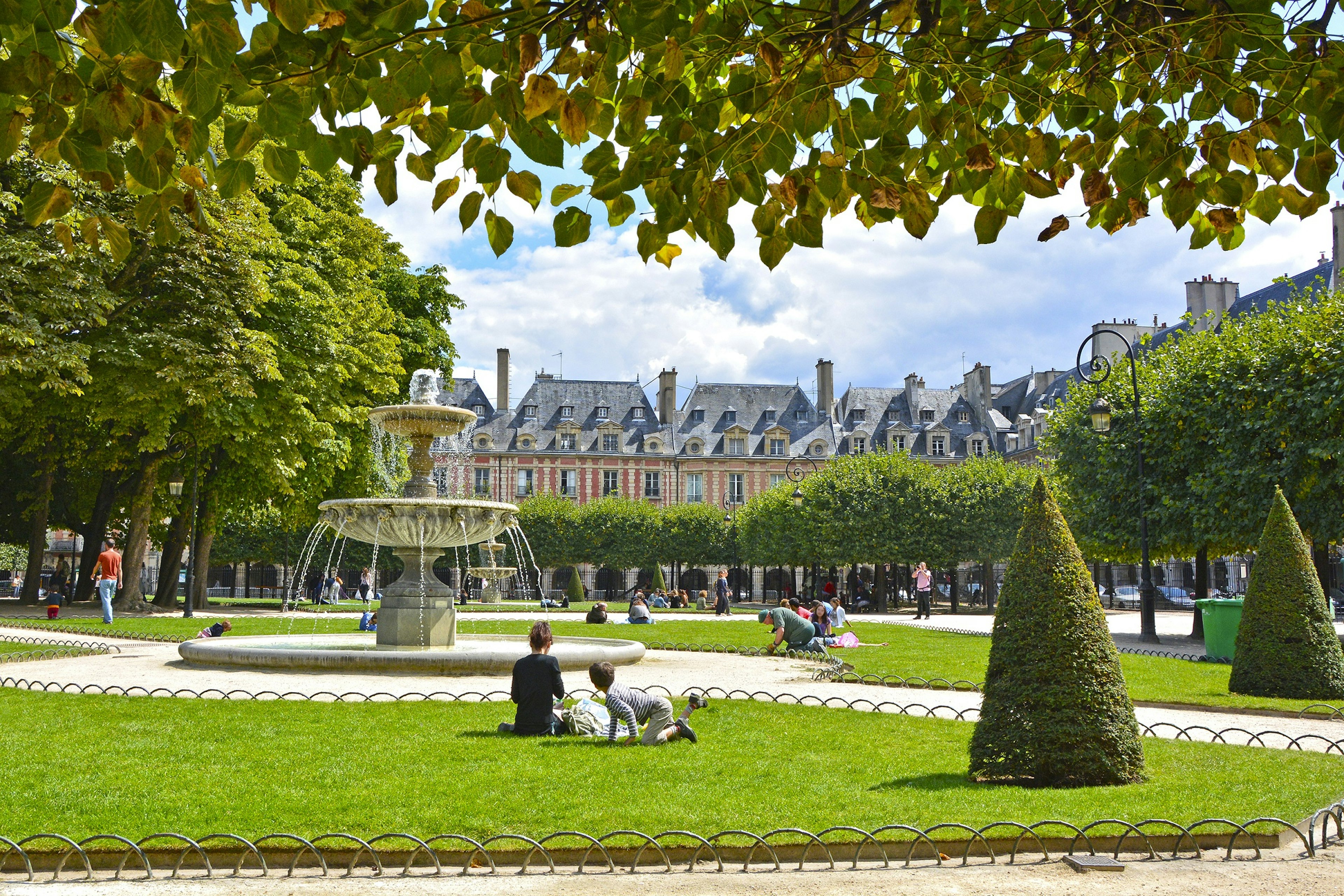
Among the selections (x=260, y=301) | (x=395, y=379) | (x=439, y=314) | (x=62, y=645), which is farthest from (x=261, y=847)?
(x=439, y=314)

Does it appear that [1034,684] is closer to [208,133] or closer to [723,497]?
Answer: [208,133]

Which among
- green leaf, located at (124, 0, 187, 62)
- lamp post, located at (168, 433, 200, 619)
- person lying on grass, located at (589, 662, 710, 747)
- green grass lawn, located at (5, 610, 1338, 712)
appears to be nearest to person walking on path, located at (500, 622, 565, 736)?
person lying on grass, located at (589, 662, 710, 747)

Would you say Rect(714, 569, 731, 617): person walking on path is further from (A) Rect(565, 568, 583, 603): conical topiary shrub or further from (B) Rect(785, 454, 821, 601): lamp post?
(A) Rect(565, 568, 583, 603): conical topiary shrub

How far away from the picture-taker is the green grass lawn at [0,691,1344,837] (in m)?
6.56

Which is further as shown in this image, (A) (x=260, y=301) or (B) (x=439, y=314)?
(B) (x=439, y=314)

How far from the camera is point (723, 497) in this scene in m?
72.9

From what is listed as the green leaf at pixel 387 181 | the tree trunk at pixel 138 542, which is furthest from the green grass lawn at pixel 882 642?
the green leaf at pixel 387 181

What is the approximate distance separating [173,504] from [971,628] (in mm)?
21944

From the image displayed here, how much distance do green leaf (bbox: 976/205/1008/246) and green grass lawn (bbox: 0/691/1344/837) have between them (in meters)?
3.52

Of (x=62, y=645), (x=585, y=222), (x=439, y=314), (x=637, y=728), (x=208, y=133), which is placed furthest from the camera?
(x=439, y=314)

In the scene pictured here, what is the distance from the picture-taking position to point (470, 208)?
418 centimetres

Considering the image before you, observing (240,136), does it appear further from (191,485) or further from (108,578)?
(191,485)

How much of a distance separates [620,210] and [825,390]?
72.0 metres

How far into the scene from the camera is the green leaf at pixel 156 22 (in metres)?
3.07
